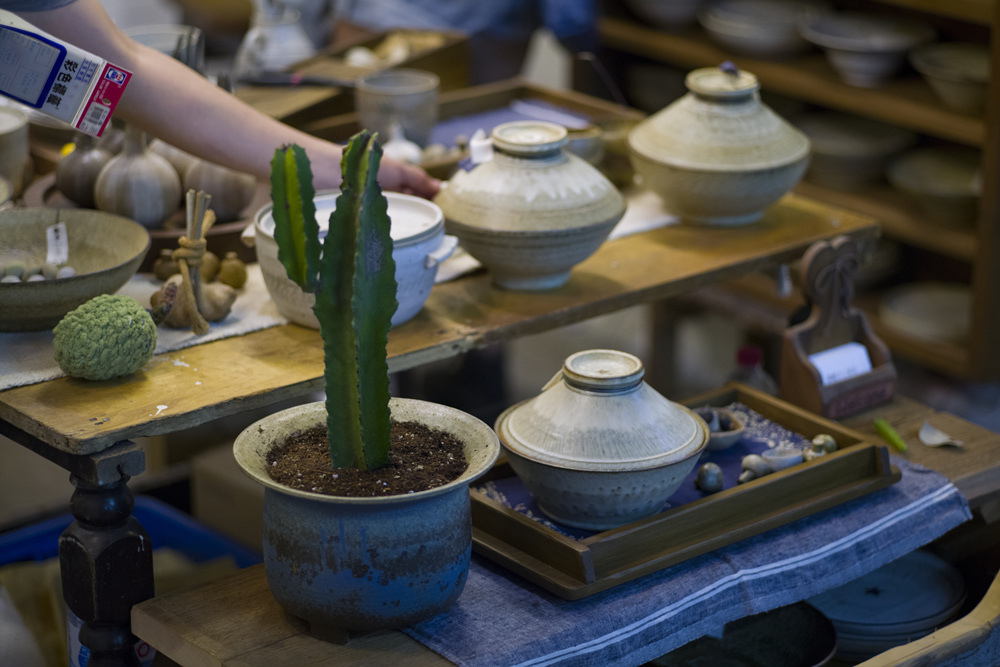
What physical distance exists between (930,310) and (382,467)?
2172 millimetres

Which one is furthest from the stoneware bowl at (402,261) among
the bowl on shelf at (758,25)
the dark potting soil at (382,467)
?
the bowl on shelf at (758,25)

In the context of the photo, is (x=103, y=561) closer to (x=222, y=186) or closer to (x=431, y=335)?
(x=431, y=335)

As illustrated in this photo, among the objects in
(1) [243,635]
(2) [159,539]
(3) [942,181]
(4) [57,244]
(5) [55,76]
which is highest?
(5) [55,76]

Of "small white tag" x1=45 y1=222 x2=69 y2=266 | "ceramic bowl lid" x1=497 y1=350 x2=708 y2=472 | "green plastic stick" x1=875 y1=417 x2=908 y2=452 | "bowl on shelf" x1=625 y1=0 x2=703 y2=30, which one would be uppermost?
"small white tag" x1=45 y1=222 x2=69 y2=266

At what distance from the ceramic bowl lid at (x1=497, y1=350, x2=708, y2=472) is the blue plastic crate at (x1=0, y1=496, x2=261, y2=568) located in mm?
944

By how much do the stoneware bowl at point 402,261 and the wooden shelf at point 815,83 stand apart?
64.1 inches

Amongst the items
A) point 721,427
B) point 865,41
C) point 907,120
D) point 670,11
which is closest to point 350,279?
point 721,427

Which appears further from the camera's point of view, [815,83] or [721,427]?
[815,83]

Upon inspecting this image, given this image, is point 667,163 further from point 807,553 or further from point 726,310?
point 726,310

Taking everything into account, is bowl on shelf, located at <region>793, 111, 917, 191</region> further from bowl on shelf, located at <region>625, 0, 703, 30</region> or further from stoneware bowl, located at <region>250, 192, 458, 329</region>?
stoneware bowl, located at <region>250, 192, 458, 329</region>

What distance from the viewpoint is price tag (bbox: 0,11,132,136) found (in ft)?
4.66

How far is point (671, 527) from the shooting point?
144 centimetres

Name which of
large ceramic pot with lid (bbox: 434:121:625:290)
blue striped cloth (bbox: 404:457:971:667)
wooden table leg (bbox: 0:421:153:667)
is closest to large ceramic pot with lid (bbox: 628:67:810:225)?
large ceramic pot with lid (bbox: 434:121:625:290)

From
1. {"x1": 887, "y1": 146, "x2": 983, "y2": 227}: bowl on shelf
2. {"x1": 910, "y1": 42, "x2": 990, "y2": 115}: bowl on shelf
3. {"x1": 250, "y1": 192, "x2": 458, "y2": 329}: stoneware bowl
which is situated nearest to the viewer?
{"x1": 250, "y1": 192, "x2": 458, "y2": 329}: stoneware bowl
